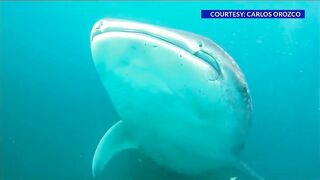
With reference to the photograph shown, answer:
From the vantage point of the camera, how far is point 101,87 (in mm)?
12109

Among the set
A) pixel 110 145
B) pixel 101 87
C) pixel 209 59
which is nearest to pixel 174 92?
pixel 209 59

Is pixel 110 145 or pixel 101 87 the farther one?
pixel 101 87

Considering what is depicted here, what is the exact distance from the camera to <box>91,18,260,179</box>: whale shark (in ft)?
6.83

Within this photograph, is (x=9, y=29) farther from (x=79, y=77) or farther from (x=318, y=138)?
(x=79, y=77)

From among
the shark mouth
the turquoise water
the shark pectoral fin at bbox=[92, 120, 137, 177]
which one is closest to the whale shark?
the shark mouth

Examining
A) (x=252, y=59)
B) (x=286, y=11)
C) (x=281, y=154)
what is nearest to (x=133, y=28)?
(x=286, y=11)

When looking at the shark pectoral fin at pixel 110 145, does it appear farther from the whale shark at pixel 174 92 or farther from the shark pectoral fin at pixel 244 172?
the shark pectoral fin at pixel 244 172

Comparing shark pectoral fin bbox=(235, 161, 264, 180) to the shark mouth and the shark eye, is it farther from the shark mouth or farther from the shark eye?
the shark mouth

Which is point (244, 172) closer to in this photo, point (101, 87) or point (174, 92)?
point (174, 92)

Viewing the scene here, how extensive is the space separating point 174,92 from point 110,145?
54.8 inches

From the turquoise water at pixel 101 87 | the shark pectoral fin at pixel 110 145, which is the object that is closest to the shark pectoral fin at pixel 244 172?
the turquoise water at pixel 101 87

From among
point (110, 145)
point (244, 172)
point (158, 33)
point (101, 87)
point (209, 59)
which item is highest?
point (101, 87)

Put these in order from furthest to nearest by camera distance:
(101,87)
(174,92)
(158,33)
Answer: (101,87), (174,92), (158,33)

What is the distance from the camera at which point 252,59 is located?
1533 centimetres
